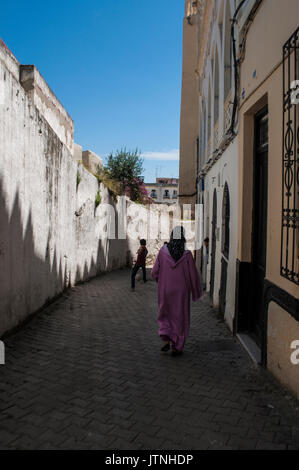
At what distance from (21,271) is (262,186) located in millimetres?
3665

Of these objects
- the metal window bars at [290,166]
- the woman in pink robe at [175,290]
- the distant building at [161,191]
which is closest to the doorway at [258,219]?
the woman in pink robe at [175,290]

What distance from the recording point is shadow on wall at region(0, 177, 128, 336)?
522 cm

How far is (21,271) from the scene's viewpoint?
5.96 meters

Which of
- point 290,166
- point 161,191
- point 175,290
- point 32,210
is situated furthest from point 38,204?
point 161,191

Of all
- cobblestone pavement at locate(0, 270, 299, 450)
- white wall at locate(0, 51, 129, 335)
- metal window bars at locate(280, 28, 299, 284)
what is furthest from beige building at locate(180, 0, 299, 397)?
white wall at locate(0, 51, 129, 335)

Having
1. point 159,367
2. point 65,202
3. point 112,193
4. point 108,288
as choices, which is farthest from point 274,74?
point 112,193

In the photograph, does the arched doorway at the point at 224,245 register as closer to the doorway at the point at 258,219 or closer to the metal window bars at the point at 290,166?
the doorway at the point at 258,219

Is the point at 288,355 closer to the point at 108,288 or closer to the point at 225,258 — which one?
the point at 225,258

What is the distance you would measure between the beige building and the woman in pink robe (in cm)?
83

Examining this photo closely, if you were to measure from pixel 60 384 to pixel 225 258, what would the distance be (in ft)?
14.5

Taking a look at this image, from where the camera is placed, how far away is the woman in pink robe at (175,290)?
536 centimetres

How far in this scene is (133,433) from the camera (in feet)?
10.2

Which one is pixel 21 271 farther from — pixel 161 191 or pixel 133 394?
pixel 161 191

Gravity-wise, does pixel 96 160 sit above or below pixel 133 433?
above
